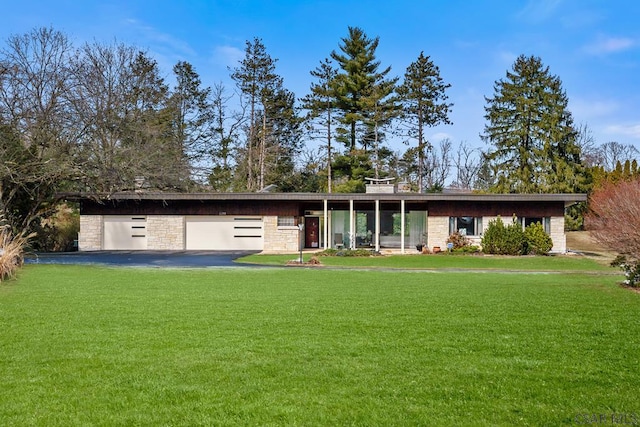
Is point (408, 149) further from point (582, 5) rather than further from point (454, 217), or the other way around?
point (582, 5)


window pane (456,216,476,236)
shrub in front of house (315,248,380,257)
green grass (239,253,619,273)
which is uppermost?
window pane (456,216,476,236)

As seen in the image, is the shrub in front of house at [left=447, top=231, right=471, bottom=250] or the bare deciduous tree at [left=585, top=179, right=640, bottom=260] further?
the shrub in front of house at [left=447, top=231, right=471, bottom=250]

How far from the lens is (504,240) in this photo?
78.3 ft

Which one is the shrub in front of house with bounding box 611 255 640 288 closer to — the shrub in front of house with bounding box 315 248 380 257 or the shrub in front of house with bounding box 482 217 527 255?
the shrub in front of house with bounding box 482 217 527 255

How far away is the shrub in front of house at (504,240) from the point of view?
23.8 meters

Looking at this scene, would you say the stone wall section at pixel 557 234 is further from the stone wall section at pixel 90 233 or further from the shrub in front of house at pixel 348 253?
the stone wall section at pixel 90 233

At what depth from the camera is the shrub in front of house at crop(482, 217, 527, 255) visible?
23.8 metres

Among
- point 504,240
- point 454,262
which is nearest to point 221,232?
point 454,262

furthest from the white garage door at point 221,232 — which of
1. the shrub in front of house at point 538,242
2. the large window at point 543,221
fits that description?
the large window at point 543,221

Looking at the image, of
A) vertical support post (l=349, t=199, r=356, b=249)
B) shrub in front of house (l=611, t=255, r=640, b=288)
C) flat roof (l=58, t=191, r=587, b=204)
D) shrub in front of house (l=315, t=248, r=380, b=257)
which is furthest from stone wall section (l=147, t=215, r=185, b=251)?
shrub in front of house (l=611, t=255, r=640, b=288)

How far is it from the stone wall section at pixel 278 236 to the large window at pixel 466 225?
8.00 metres

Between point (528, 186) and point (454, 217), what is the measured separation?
17.6m

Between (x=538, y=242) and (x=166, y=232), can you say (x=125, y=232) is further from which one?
(x=538, y=242)

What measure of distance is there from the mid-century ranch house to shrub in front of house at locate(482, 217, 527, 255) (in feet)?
5.48
